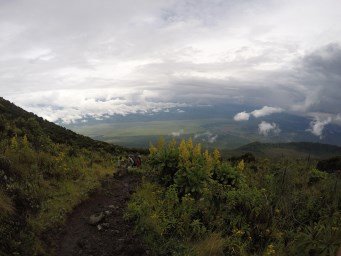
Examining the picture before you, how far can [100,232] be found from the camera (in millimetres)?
9273

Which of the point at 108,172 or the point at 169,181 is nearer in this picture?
the point at 169,181

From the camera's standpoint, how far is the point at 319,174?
1533 cm

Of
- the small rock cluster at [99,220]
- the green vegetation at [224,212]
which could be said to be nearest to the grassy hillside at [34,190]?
the small rock cluster at [99,220]

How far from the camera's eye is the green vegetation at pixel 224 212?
7707mm

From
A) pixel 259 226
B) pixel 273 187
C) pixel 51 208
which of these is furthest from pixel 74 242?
pixel 273 187

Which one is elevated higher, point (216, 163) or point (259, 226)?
point (216, 163)

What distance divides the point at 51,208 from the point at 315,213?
23.8ft

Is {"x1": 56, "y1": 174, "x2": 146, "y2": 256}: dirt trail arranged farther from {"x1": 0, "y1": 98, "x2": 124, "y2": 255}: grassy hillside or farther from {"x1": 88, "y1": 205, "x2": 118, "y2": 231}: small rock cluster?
{"x1": 0, "y1": 98, "x2": 124, "y2": 255}: grassy hillside

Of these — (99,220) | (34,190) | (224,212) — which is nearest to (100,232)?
(99,220)

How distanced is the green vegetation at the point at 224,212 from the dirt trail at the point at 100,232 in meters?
0.38

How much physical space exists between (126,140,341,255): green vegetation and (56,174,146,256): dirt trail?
0.38 metres

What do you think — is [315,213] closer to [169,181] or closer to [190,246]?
[190,246]

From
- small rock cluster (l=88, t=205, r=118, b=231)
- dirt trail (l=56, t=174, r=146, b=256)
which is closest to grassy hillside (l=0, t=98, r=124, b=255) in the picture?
dirt trail (l=56, t=174, r=146, b=256)

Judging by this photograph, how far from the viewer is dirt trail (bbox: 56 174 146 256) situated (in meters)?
8.06
